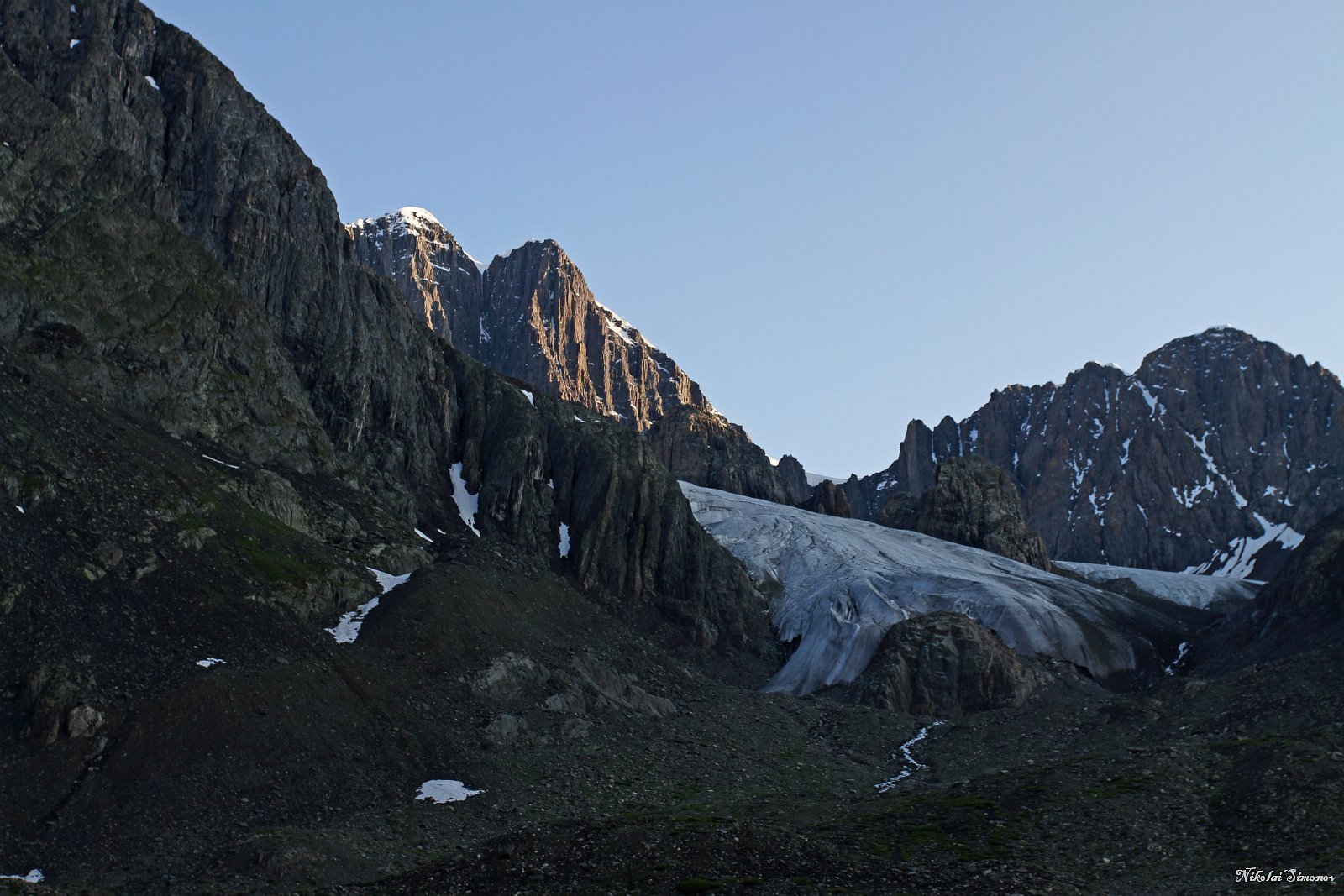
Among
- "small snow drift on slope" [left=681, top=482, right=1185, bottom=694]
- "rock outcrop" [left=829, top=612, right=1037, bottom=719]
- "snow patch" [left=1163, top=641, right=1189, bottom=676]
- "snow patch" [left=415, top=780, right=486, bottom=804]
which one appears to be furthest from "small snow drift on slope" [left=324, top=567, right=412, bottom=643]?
"snow patch" [left=1163, top=641, right=1189, bottom=676]

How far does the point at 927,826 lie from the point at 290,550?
68297 mm

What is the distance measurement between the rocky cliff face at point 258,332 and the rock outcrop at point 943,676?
30.3 m

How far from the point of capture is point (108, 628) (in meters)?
81.4

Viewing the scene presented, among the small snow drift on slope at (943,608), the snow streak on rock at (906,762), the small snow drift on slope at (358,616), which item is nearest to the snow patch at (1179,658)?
the small snow drift on slope at (943,608)

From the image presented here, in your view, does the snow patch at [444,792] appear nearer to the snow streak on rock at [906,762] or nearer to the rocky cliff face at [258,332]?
the snow streak on rock at [906,762]

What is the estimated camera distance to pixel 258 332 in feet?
455

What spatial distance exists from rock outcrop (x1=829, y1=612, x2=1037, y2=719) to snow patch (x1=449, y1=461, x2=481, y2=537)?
58.4 metres

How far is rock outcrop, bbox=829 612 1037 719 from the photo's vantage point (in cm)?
14675

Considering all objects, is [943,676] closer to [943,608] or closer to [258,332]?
[943,608]

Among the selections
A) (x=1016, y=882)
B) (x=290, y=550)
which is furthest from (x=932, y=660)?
(x=1016, y=882)

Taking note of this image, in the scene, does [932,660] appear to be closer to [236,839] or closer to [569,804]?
[569,804]

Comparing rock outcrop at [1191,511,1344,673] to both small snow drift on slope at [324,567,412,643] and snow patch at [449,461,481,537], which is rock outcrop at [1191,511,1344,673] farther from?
snow patch at [449,461,481,537]

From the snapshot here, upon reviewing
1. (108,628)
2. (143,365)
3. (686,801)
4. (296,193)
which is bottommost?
(686,801)

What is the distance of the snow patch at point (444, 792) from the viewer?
269 ft
